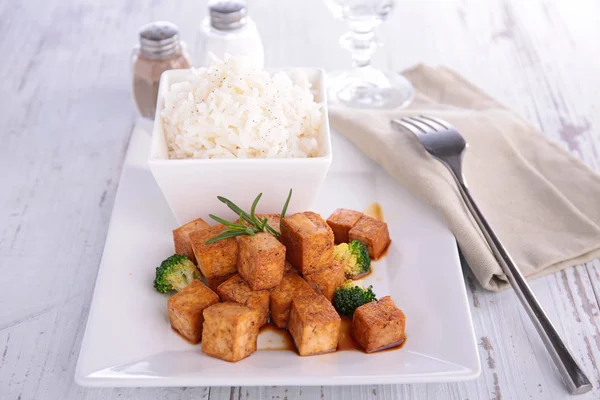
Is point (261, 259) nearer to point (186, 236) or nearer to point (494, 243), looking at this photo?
point (186, 236)

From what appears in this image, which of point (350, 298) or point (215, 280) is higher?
point (350, 298)

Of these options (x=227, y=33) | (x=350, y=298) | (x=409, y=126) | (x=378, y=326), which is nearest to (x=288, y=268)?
(x=350, y=298)

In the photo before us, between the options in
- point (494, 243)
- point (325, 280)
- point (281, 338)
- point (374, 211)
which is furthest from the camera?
point (374, 211)

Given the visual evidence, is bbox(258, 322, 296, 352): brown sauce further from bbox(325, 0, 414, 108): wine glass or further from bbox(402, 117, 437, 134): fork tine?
bbox(325, 0, 414, 108): wine glass

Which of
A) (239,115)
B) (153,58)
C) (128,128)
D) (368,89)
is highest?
(239,115)

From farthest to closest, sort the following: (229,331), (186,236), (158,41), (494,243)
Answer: (158,41), (494,243), (186,236), (229,331)

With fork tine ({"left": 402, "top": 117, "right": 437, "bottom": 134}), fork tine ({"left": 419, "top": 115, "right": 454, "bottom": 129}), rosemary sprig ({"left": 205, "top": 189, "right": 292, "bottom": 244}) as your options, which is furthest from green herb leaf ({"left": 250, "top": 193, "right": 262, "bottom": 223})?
fork tine ({"left": 419, "top": 115, "right": 454, "bottom": 129})
